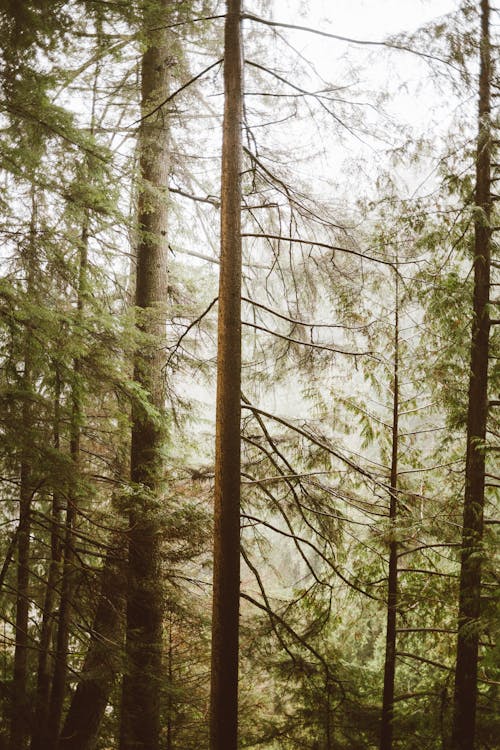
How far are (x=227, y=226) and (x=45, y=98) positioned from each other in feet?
5.69

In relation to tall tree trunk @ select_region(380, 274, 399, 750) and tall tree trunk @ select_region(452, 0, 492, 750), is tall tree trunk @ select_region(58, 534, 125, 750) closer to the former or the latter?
tall tree trunk @ select_region(380, 274, 399, 750)

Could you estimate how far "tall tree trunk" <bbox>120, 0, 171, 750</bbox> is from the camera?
519 centimetres

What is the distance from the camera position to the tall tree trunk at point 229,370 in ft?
13.8

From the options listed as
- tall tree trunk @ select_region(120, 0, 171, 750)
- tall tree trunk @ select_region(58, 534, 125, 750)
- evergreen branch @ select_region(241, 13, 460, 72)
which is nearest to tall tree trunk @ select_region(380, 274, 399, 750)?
evergreen branch @ select_region(241, 13, 460, 72)

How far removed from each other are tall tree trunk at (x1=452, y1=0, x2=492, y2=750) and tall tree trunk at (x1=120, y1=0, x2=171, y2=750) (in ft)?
11.0

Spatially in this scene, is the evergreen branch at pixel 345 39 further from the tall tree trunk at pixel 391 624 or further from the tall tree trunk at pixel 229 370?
the tall tree trunk at pixel 391 624

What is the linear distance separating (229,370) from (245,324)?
0.47 m

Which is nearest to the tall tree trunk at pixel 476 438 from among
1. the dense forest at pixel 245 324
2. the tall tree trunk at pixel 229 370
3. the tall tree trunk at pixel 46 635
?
the dense forest at pixel 245 324

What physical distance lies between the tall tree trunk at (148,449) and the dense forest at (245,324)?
4 centimetres

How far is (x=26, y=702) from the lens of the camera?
14.5ft

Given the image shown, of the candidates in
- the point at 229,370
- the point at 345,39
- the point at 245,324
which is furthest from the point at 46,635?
the point at 345,39

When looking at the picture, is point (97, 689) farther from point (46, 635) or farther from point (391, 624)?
point (391, 624)

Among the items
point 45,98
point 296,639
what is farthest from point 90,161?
point 296,639

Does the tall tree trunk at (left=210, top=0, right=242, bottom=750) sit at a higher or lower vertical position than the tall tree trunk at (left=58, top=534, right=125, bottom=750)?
higher
